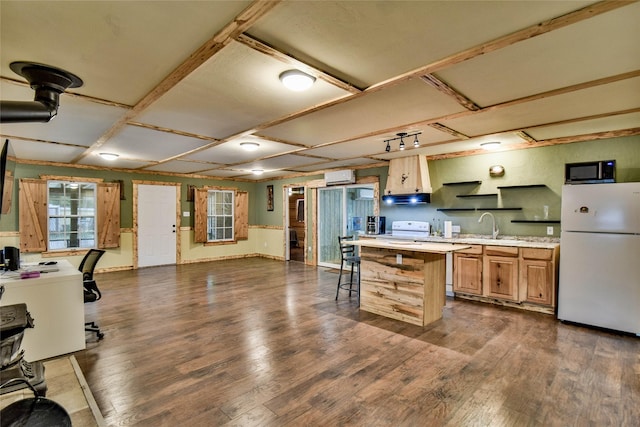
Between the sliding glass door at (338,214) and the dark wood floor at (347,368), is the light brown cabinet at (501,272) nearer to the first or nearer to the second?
the dark wood floor at (347,368)

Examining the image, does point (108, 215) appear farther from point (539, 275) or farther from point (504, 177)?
point (539, 275)

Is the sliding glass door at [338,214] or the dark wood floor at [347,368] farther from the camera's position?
the sliding glass door at [338,214]

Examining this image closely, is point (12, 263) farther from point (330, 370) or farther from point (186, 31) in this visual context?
point (330, 370)

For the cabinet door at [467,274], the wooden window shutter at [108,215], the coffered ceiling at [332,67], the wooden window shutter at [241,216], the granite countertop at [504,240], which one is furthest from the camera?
the wooden window shutter at [241,216]

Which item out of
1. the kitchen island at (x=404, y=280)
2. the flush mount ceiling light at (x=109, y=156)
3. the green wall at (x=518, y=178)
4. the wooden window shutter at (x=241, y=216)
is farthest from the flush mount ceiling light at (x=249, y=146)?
the wooden window shutter at (x=241, y=216)

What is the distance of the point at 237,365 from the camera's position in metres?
2.75

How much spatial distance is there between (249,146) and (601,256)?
463 centimetres

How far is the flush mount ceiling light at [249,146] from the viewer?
4.54 metres

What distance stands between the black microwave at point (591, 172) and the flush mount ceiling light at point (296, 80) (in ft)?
12.2

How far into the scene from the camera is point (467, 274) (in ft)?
15.6

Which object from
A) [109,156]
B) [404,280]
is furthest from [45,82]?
[404,280]

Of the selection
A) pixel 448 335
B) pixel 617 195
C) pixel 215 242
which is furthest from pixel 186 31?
pixel 215 242

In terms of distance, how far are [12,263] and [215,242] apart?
5.35 m

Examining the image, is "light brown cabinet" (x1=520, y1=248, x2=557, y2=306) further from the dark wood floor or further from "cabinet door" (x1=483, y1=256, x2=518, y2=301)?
the dark wood floor
